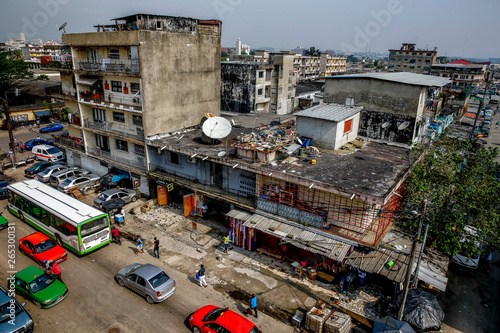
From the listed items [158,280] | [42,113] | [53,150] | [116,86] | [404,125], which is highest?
[116,86]

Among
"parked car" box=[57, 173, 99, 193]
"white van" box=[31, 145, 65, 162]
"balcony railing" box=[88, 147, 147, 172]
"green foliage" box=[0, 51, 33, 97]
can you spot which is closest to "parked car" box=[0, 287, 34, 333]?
"balcony railing" box=[88, 147, 147, 172]

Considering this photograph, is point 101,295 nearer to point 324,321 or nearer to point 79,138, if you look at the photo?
point 324,321

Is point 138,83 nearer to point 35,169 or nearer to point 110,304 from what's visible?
point 35,169

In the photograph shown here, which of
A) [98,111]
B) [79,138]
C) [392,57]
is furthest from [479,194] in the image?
[392,57]

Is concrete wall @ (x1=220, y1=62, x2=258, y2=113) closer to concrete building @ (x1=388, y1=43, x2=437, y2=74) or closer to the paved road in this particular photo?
the paved road

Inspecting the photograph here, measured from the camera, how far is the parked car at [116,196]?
2750 cm

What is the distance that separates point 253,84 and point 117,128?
21.0m

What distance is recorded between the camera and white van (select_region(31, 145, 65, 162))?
123 ft

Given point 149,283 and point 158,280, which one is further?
point 158,280

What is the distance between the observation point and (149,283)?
1680 cm

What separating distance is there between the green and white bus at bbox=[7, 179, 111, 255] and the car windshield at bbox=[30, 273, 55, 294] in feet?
10.6

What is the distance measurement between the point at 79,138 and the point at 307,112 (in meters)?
25.5

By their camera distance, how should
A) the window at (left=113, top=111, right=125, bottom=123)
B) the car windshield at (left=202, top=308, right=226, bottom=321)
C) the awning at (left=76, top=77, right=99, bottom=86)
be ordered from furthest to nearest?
the awning at (left=76, top=77, right=99, bottom=86) → the window at (left=113, top=111, right=125, bottom=123) → the car windshield at (left=202, top=308, right=226, bottom=321)

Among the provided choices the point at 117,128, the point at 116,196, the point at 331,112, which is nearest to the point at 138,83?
the point at 117,128
